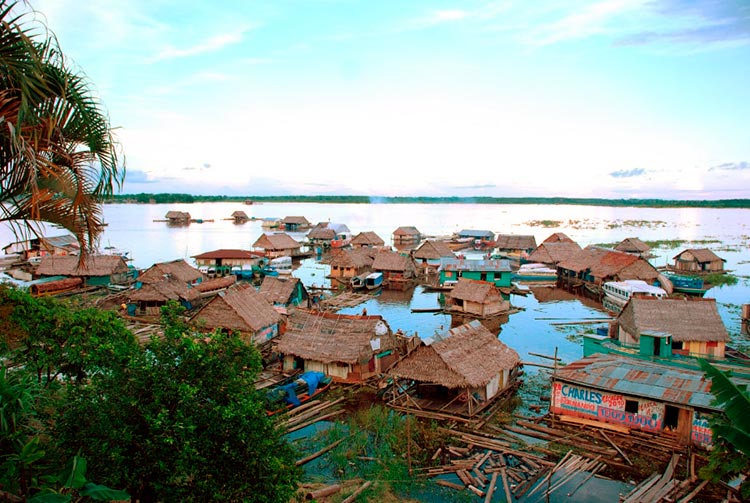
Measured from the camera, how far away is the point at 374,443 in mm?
14008

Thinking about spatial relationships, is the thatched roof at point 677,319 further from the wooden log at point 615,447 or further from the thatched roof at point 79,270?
the thatched roof at point 79,270

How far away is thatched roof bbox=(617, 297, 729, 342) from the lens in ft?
65.6

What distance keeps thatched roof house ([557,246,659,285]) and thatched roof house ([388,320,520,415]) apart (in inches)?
913

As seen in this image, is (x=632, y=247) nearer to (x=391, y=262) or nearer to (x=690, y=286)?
(x=690, y=286)

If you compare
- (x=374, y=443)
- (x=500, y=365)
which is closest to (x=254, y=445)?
(x=374, y=443)

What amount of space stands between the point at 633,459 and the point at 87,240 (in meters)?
13.4

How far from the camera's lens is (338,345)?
1870cm

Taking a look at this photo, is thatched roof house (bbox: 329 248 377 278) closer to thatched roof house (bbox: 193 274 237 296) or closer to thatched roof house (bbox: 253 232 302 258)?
thatched roof house (bbox: 193 274 237 296)

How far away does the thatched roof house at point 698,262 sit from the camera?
4384cm

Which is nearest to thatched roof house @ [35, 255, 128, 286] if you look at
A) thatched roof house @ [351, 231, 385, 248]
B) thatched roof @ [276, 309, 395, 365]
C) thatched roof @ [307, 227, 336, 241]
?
thatched roof @ [276, 309, 395, 365]

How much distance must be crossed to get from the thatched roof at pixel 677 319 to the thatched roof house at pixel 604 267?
54.8ft

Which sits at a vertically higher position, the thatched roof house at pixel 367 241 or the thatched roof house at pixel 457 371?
the thatched roof house at pixel 367 241

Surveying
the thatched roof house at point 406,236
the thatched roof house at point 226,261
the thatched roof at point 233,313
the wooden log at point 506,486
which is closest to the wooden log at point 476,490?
the wooden log at point 506,486

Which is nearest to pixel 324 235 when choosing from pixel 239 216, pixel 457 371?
pixel 457 371
